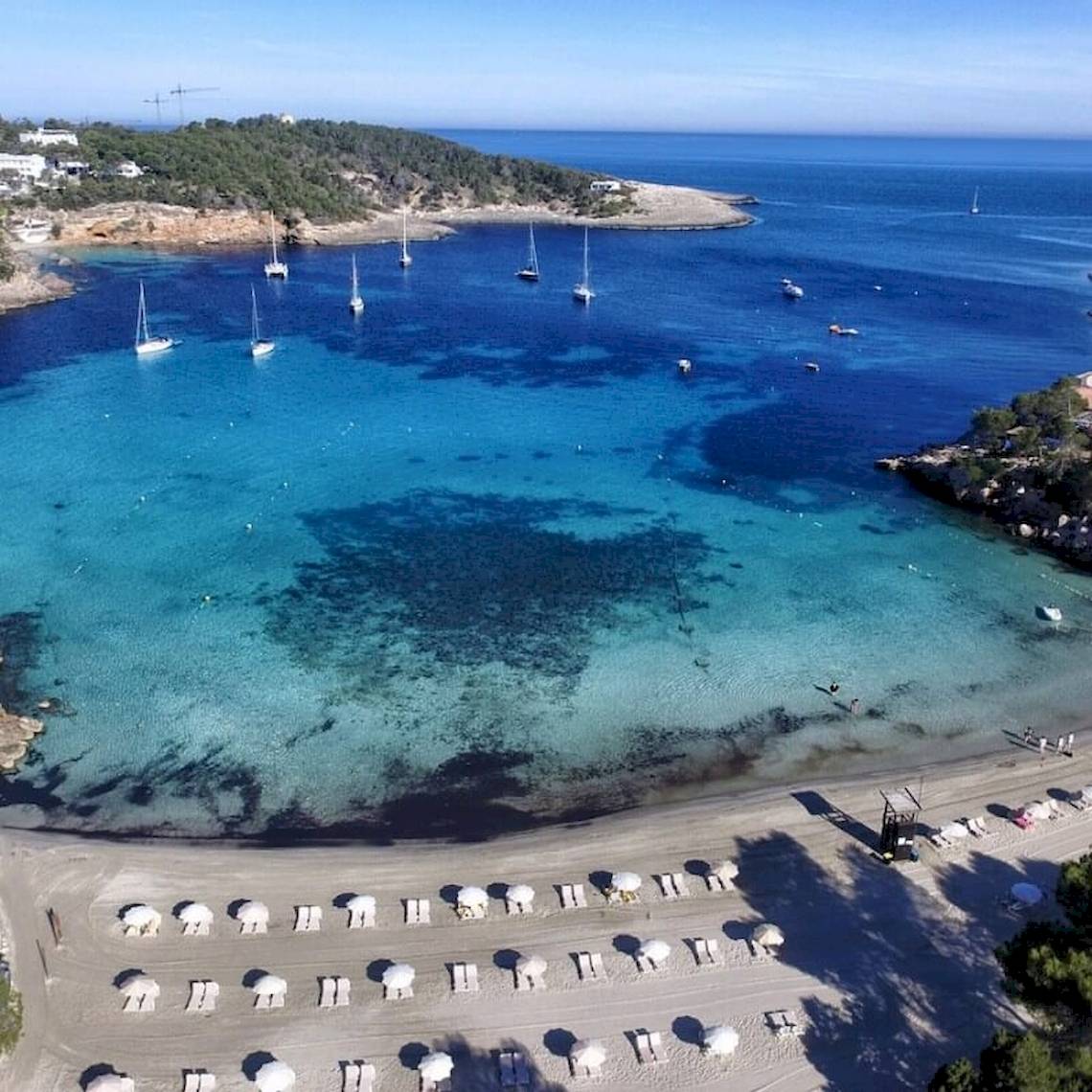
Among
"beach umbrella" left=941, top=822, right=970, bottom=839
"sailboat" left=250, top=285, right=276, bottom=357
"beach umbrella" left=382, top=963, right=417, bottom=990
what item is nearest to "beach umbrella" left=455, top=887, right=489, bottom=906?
"beach umbrella" left=382, top=963, right=417, bottom=990

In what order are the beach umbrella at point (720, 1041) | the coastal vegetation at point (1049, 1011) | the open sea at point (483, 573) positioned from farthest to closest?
the open sea at point (483, 573)
the beach umbrella at point (720, 1041)
the coastal vegetation at point (1049, 1011)

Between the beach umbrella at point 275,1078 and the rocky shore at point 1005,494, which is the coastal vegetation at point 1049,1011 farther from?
the rocky shore at point 1005,494


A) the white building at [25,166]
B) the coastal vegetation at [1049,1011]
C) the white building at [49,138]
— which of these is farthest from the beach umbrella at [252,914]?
the white building at [49,138]

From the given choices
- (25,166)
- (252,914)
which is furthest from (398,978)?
(25,166)

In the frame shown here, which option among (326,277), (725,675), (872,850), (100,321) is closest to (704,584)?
(725,675)

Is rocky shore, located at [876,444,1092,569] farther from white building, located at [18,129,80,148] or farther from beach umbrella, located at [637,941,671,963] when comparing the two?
white building, located at [18,129,80,148]

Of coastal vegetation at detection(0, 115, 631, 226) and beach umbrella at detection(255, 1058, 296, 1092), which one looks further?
coastal vegetation at detection(0, 115, 631, 226)
